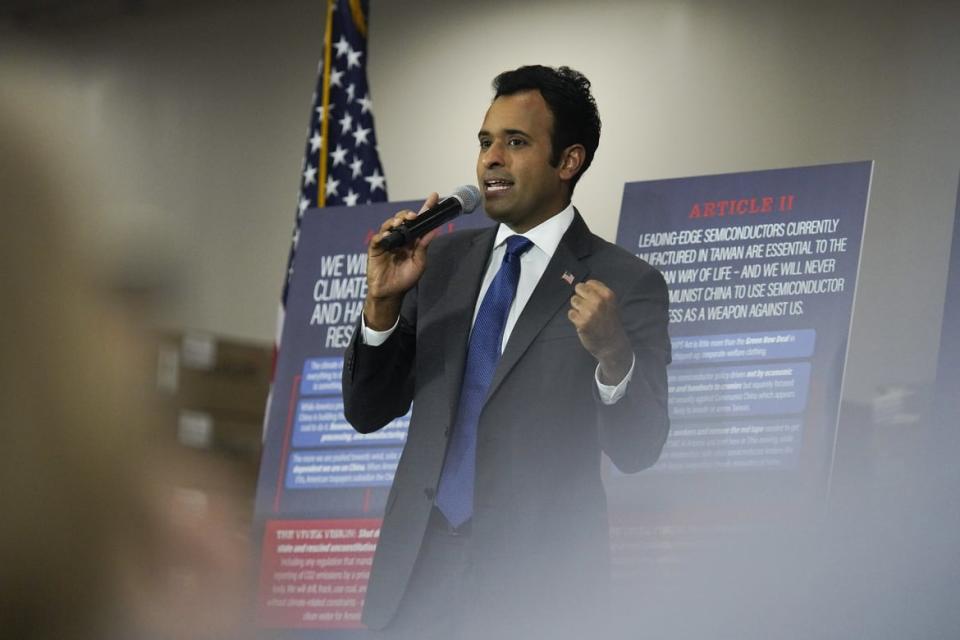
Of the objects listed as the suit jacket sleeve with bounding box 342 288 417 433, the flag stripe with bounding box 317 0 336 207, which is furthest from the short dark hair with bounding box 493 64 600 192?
the flag stripe with bounding box 317 0 336 207

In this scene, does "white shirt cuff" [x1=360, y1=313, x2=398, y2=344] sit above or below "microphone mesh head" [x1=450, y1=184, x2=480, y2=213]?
below

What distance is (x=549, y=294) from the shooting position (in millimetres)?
2127

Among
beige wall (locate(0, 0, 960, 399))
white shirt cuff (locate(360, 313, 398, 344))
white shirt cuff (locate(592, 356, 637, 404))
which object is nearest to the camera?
white shirt cuff (locate(592, 356, 637, 404))

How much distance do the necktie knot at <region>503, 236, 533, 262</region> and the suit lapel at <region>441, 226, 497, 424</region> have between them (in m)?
0.04

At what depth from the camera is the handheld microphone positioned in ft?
6.31

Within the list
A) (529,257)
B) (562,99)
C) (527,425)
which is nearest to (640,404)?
(527,425)

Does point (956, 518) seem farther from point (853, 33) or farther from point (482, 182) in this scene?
point (853, 33)

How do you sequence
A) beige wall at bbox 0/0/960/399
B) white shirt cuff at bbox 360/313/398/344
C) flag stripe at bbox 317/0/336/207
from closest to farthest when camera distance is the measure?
white shirt cuff at bbox 360/313/398/344, flag stripe at bbox 317/0/336/207, beige wall at bbox 0/0/960/399

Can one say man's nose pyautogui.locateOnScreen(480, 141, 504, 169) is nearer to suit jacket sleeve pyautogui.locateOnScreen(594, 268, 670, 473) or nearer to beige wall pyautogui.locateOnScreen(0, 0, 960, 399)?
suit jacket sleeve pyautogui.locateOnScreen(594, 268, 670, 473)

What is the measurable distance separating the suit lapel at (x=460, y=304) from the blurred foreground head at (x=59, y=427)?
1507mm

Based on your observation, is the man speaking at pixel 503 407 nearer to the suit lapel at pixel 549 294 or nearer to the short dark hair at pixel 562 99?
the suit lapel at pixel 549 294

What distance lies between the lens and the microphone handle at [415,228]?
192 cm

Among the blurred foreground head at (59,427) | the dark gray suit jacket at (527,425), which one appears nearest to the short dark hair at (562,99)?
the dark gray suit jacket at (527,425)

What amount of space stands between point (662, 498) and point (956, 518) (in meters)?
2.53
